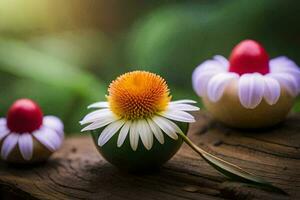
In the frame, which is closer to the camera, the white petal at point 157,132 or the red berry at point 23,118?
the white petal at point 157,132

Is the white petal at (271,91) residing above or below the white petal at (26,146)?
above

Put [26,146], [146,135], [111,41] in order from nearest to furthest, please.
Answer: [146,135], [26,146], [111,41]

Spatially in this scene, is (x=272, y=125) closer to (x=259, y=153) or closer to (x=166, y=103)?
(x=259, y=153)

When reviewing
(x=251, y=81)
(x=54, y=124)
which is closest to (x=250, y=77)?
(x=251, y=81)

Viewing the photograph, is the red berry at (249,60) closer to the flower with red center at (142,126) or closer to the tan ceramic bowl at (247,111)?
the tan ceramic bowl at (247,111)

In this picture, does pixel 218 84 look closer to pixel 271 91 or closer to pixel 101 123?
pixel 271 91

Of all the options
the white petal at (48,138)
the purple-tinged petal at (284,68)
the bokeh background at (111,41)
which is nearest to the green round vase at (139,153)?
the white petal at (48,138)

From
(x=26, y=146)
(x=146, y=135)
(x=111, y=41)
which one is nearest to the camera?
(x=146, y=135)

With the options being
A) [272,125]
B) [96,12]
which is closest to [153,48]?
[96,12]
